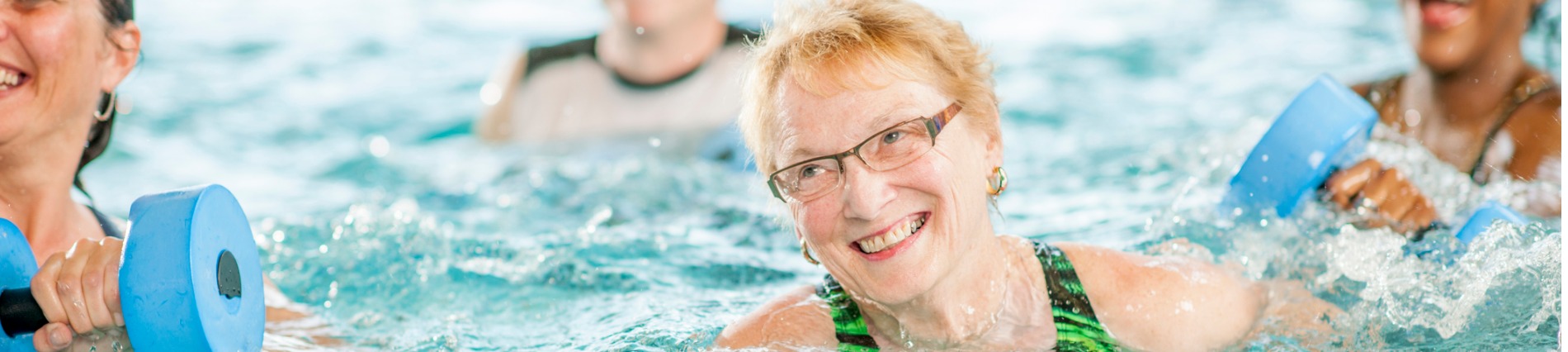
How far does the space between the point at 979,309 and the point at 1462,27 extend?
7.23 feet

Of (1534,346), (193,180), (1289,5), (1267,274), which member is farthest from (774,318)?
(1289,5)

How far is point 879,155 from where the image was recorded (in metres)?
2.78

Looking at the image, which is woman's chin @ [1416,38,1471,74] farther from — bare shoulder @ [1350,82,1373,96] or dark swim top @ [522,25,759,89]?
A: dark swim top @ [522,25,759,89]

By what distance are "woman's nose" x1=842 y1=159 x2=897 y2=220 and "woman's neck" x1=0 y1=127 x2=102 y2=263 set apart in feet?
5.66

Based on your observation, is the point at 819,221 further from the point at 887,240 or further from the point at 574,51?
the point at 574,51

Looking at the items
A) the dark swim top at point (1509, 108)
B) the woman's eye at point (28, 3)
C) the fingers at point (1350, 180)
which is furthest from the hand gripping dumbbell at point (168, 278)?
the dark swim top at point (1509, 108)

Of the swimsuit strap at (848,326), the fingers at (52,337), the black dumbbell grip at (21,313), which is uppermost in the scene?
the black dumbbell grip at (21,313)

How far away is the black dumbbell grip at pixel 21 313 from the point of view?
8.06 ft

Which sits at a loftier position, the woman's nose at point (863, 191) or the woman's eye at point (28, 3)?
the woman's eye at point (28, 3)

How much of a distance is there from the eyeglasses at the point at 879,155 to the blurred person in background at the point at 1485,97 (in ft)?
6.90

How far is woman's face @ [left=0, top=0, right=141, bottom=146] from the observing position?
9.55ft

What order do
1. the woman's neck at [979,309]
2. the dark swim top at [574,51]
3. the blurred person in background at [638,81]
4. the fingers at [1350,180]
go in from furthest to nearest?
the dark swim top at [574,51] → the blurred person in background at [638,81] → the fingers at [1350,180] → the woman's neck at [979,309]

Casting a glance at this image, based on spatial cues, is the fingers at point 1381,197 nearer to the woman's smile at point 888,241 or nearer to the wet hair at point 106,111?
the woman's smile at point 888,241

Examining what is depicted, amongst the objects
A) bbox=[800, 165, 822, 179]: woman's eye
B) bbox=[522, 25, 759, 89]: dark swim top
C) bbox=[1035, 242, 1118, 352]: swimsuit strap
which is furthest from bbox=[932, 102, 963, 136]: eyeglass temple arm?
bbox=[522, 25, 759, 89]: dark swim top
